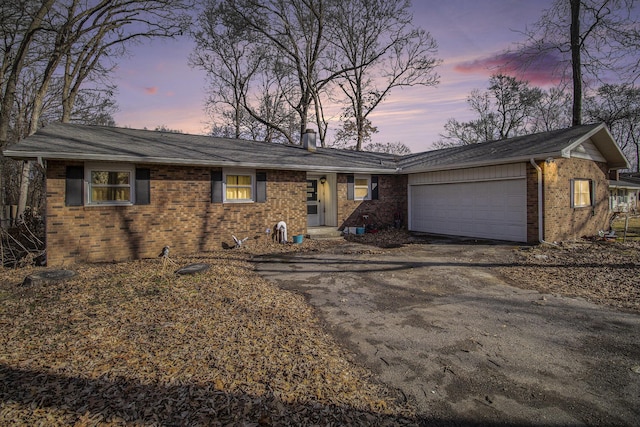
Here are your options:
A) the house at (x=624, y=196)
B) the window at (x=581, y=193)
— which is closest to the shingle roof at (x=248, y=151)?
the window at (x=581, y=193)

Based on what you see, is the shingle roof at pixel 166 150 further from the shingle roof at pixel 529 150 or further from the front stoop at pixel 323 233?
the front stoop at pixel 323 233

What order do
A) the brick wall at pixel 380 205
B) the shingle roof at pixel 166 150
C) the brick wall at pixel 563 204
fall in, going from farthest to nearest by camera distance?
the brick wall at pixel 380 205, the brick wall at pixel 563 204, the shingle roof at pixel 166 150

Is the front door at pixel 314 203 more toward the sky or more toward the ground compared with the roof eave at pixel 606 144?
more toward the ground

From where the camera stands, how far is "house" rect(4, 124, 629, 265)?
28.6 ft

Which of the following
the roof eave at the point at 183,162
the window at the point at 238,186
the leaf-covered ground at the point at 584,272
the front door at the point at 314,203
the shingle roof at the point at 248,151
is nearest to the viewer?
the leaf-covered ground at the point at 584,272

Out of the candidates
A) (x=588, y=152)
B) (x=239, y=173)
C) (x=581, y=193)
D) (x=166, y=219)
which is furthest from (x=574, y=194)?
(x=166, y=219)

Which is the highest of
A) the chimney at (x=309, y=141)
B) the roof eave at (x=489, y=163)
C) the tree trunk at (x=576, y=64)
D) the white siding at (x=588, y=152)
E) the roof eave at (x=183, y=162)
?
the tree trunk at (x=576, y=64)

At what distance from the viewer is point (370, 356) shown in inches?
145

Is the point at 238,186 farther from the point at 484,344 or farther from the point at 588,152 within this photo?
the point at 588,152

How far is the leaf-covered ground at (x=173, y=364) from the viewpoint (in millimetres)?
2584

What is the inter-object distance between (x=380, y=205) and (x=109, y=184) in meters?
10.1

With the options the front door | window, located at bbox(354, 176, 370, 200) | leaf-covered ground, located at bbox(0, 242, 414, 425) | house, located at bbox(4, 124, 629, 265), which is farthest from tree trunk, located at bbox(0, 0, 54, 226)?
window, located at bbox(354, 176, 370, 200)

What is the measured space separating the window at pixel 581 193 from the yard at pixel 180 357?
637 cm

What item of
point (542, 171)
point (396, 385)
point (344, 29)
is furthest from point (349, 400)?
point (344, 29)
